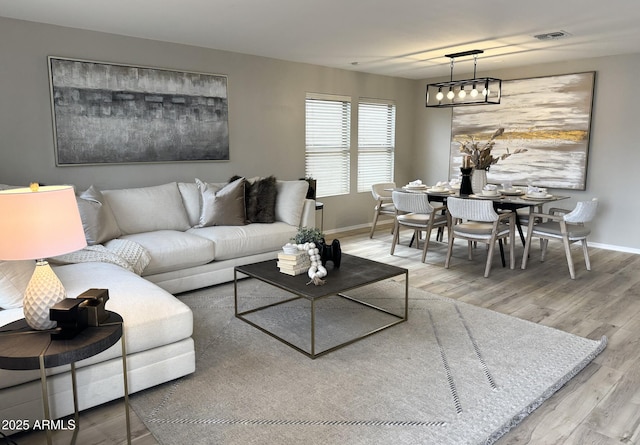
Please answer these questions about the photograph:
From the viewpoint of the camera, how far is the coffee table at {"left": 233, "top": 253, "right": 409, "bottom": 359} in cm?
289

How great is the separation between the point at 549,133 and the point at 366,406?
518 centimetres

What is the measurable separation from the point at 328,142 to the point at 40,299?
16.9ft

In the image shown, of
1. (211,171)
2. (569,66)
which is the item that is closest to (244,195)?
(211,171)

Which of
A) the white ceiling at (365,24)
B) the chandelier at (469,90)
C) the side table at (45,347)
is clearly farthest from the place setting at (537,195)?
the side table at (45,347)

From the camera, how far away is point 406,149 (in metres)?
7.76

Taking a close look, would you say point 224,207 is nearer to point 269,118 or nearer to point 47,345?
point 269,118

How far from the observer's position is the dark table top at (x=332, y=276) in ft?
9.61

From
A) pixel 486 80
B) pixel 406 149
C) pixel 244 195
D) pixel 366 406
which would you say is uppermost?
pixel 486 80

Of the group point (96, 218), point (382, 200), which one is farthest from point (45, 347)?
point (382, 200)

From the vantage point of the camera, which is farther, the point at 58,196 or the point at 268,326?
the point at 268,326

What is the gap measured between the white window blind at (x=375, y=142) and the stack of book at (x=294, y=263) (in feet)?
13.2

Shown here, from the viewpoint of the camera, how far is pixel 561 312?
145 inches

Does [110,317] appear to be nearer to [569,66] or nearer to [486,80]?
[486,80]

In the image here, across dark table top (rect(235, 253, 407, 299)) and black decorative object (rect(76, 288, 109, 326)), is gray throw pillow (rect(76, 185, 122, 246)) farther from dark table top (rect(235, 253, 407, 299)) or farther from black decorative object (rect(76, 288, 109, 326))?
black decorative object (rect(76, 288, 109, 326))
